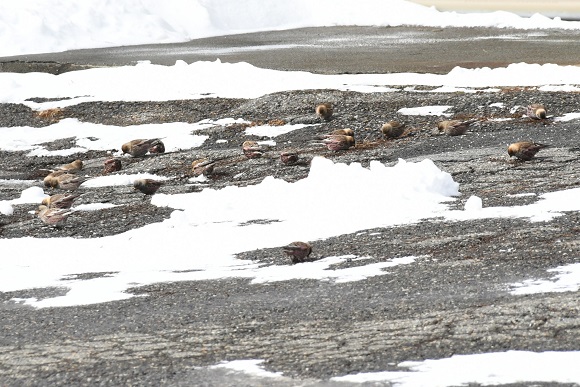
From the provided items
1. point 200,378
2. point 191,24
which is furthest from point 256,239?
point 191,24

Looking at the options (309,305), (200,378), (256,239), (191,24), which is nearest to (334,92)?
(256,239)

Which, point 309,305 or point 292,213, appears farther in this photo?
point 292,213

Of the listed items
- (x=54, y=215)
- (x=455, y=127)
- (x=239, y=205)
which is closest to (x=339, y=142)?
(x=455, y=127)

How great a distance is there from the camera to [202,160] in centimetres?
1204

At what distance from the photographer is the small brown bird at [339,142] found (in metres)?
12.2

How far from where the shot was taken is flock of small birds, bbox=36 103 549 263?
10477 mm

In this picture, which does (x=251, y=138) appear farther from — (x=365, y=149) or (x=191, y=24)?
(x=191, y=24)

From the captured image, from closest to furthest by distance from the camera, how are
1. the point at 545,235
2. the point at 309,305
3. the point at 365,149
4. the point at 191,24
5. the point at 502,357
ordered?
the point at 502,357, the point at 309,305, the point at 545,235, the point at 365,149, the point at 191,24

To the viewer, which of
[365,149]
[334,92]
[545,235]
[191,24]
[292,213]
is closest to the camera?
[545,235]

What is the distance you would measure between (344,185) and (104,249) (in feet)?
7.89

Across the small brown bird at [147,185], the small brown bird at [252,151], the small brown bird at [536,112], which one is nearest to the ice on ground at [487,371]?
the small brown bird at [147,185]

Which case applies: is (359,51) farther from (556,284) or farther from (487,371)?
(487,371)

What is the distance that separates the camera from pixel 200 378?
5156mm

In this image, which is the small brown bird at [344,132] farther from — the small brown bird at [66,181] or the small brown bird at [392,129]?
the small brown bird at [66,181]
